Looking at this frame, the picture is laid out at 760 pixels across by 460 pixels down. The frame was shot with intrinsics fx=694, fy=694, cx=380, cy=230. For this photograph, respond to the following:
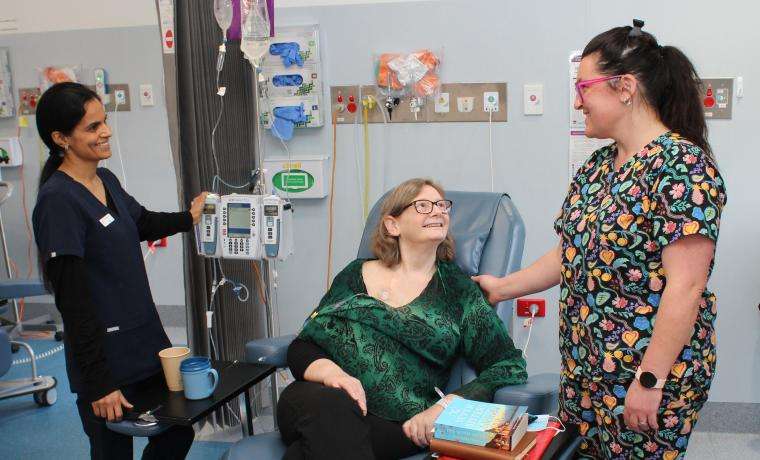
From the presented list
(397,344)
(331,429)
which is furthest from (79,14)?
(331,429)

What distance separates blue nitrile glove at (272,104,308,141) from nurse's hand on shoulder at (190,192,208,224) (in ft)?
2.14

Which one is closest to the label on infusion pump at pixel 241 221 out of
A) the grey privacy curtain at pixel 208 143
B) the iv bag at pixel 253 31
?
the grey privacy curtain at pixel 208 143

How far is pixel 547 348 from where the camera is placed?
2.97 m

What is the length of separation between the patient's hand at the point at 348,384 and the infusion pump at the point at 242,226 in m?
0.70

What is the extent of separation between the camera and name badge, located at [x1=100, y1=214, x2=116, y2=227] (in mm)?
1854

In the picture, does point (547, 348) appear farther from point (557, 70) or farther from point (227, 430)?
point (227, 430)

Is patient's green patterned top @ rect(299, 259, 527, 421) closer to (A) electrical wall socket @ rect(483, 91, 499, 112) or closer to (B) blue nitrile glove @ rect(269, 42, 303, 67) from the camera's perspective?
(A) electrical wall socket @ rect(483, 91, 499, 112)

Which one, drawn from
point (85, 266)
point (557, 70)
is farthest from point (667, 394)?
point (557, 70)

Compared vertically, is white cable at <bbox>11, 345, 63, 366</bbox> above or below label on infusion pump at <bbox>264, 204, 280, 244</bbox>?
below

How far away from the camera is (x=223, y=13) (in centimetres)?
249

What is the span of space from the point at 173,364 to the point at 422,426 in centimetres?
70

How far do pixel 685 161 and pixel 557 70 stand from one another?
4.94 ft

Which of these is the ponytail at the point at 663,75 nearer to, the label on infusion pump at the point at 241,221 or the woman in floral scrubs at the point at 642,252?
the woman in floral scrubs at the point at 642,252

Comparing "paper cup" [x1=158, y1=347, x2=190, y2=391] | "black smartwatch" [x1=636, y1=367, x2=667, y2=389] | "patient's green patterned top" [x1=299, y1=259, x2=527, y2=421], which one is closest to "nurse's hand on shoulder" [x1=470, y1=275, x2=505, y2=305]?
"patient's green patterned top" [x1=299, y1=259, x2=527, y2=421]
